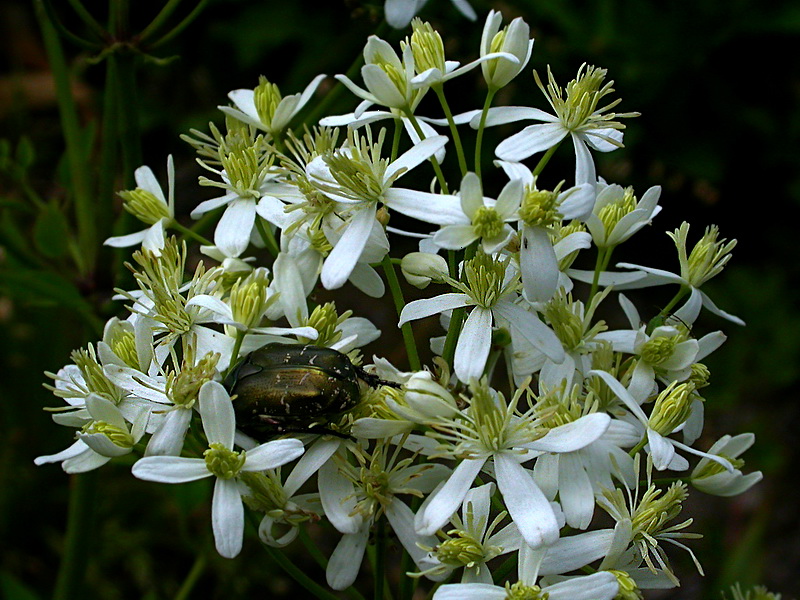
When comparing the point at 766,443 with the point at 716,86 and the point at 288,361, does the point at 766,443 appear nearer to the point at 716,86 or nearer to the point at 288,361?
the point at 716,86

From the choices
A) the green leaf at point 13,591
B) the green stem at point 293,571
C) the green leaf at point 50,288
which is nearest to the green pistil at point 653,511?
the green stem at point 293,571

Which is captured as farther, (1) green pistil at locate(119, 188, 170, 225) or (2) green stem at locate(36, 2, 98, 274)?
(2) green stem at locate(36, 2, 98, 274)

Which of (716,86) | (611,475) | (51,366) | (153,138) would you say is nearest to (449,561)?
(611,475)

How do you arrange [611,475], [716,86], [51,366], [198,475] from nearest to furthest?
[198,475] < [611,475] < [51,366] < [716,86]

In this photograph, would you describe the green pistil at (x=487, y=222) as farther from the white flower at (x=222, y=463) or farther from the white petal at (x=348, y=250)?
the white flower at (x=222, y=463)

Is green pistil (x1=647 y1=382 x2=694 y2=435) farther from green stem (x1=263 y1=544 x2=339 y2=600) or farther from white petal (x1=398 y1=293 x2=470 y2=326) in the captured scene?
green stem (x1=263 y1=544 x2=339 y2=600)

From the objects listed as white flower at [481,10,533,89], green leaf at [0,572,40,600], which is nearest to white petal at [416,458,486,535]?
white flower at [481,10,533,89]
